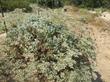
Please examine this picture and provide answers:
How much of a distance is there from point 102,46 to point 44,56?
7311 millimetres

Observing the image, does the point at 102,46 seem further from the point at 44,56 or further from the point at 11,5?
the point at 11,5

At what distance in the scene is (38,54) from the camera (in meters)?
10.9

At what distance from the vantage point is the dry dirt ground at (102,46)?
14266 millimetres

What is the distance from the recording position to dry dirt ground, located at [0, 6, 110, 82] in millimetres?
14266

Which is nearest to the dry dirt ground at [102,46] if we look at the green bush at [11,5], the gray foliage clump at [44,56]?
the gray foliage clump at [44,56]

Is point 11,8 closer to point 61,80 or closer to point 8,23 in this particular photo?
point 8,23

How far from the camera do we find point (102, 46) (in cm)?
1733

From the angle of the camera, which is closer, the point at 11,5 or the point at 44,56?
the point at 44,56

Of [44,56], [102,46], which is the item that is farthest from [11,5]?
[44,56]

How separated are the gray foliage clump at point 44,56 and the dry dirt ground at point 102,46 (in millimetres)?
909

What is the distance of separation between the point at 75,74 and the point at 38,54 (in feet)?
5.01

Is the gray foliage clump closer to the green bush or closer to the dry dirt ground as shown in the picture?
the dry dirt ground

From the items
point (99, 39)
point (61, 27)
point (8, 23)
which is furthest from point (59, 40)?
point (99, 39)

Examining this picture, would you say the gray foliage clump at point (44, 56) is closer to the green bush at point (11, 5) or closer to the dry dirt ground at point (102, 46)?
the dry dirt ground at point (102, 46)
